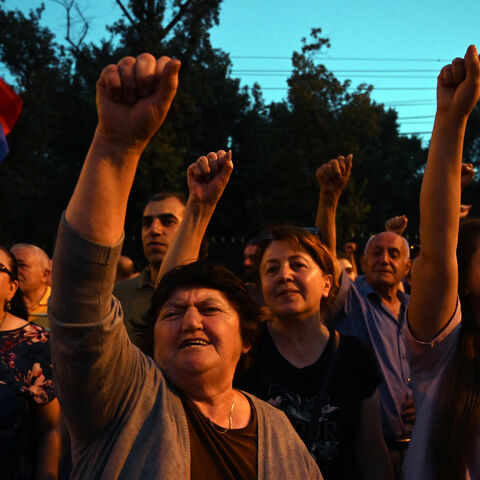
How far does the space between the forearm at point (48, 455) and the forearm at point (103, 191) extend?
4.98 feet

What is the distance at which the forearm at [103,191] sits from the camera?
3.91ft

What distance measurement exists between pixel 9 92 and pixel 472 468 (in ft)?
18.8

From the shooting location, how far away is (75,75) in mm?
25188

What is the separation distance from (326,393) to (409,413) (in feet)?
3.59

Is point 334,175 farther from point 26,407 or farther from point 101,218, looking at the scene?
point 101,218

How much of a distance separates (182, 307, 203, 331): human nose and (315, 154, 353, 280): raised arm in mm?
1669

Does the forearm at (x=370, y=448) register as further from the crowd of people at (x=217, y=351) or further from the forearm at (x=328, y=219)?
the forearm at (x=328, y=219)

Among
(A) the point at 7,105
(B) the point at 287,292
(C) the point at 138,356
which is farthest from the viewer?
(A) the point at 7,105

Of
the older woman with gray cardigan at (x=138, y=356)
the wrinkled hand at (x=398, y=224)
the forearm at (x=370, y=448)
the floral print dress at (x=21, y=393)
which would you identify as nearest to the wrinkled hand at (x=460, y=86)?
the older woman with gray cardigan at (x=138, y=356)

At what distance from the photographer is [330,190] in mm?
3287

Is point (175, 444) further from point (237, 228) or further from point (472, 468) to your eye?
point (237, 228)

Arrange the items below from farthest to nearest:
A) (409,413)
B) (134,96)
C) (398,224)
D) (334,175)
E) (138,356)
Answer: (398,224) → (334,175) → (409,413) → (138,356) → (134,96)

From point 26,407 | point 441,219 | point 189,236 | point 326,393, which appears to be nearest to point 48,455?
point 26,407

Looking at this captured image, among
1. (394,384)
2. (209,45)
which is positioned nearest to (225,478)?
(394,384)
